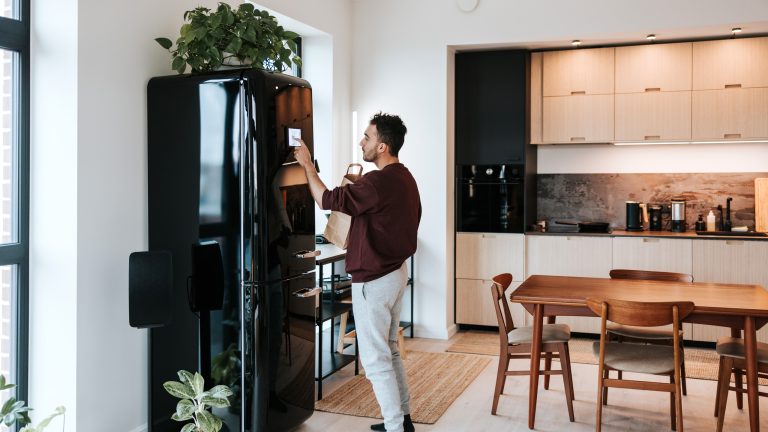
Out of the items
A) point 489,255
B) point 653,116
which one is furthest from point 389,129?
point 653,116

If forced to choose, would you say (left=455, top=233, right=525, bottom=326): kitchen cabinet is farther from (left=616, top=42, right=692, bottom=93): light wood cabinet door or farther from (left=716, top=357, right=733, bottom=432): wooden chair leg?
(left=716, top=357, right=733, bottom=432): wooden chair leg

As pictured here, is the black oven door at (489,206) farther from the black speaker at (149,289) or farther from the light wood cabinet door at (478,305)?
the black speaker at (149,289)

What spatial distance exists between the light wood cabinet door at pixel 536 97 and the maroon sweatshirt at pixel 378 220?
311cm

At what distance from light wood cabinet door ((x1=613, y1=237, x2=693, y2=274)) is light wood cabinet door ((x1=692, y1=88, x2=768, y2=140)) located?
928 millimetres

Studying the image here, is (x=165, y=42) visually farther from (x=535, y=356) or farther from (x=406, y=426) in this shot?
(x=535, y=356)

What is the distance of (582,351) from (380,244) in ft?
9.44

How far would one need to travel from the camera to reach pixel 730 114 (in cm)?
610

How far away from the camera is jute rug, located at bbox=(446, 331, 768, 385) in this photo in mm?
5336

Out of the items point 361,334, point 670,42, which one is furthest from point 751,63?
point 361,334

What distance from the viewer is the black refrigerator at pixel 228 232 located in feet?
11.8

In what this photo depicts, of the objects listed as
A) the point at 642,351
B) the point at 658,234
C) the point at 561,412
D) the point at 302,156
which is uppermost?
the point at 302,156

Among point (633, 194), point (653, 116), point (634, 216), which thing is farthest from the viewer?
point (633, 194)

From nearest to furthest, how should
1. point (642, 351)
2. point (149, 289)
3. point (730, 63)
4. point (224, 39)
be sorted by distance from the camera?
point (149, 289)
point (224, 39)
point (642, 351)
point (730, 63)

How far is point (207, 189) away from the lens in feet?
12.0
